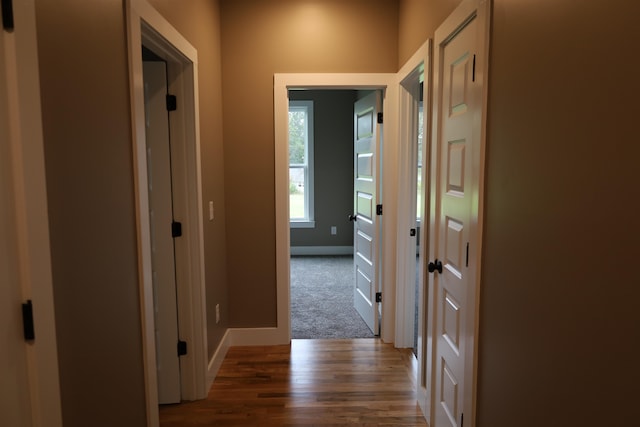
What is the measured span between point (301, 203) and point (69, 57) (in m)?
5.76

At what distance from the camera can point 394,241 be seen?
341 cm

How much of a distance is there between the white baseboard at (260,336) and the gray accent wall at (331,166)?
11.3 ft

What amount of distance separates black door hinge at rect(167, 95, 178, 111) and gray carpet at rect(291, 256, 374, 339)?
6.95 ft

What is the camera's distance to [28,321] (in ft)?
3.57

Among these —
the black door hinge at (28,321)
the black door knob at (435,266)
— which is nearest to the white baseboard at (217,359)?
the black door knob at (435,266)

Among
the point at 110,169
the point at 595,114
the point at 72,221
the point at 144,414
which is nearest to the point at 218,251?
the point at 144,414

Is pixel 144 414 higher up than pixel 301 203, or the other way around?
pixel 301 203

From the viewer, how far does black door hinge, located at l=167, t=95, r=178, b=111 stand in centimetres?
252

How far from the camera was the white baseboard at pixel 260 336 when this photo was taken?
355cm

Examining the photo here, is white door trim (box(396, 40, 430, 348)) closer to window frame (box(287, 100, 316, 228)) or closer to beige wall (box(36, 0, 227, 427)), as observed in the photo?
beige wall (box(36, 0, 227, 427))

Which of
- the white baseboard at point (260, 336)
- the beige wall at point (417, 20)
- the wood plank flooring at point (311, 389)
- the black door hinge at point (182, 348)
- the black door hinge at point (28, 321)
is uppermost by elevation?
the beige wall at point (417, 20)

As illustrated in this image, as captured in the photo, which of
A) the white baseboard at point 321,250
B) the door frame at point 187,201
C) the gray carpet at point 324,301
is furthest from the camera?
the white baseboard at point 321,250

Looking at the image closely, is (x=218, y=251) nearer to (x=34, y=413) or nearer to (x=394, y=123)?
(x=394, y=123)

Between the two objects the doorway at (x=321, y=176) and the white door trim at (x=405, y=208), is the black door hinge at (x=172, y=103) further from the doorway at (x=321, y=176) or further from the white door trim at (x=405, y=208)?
the doorway at (x=321, y=176)
